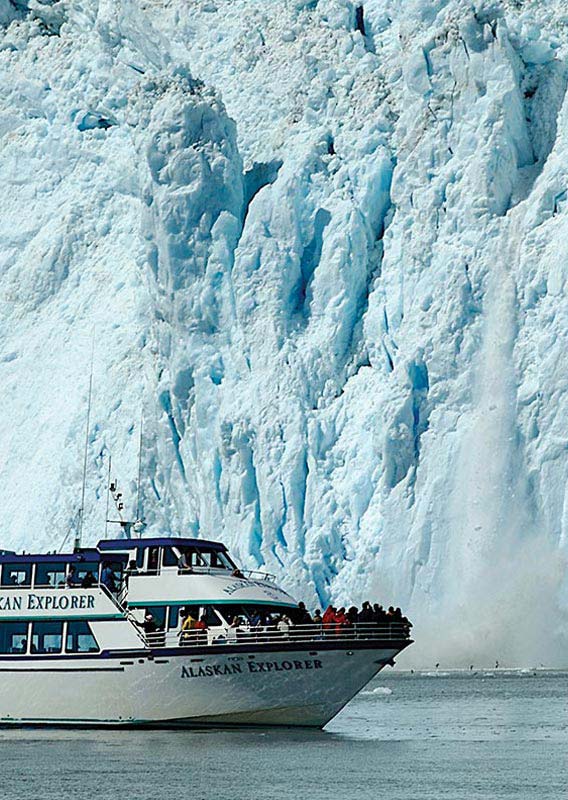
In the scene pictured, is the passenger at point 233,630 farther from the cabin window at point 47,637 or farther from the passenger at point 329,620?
the cabin window at point 47,637

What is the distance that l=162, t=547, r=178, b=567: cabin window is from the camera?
3161 cm

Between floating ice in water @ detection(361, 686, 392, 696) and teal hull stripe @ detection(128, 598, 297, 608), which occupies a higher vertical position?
floating ice in water @ detection(361, 686, 392, 696)

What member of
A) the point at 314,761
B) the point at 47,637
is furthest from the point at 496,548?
the point at 314,761

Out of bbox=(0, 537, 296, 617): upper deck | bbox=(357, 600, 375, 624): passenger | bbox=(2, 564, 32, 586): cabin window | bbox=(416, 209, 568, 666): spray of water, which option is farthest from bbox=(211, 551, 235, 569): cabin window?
bbox=(416, 209, 568, 666): spray of water

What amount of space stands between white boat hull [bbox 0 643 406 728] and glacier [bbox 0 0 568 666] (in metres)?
18.4

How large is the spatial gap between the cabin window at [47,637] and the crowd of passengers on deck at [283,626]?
1.56 m

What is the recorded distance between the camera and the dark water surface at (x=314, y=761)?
24312mm

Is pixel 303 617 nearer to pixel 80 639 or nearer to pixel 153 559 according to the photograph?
pixel 153 559

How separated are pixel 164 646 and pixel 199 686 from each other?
0.91 meters

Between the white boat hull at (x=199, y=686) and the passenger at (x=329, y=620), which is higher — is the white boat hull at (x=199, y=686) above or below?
below

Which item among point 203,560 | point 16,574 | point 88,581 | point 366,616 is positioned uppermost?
point 203,560

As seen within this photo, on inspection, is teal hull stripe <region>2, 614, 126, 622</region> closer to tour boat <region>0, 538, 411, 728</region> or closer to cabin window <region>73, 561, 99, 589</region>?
tour boat <region>0, 538, 411, 728</region>

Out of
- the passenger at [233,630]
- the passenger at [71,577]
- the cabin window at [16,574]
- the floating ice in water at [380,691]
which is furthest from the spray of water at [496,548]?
the cabin window at [16,574]

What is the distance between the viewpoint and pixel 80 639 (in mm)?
31812
